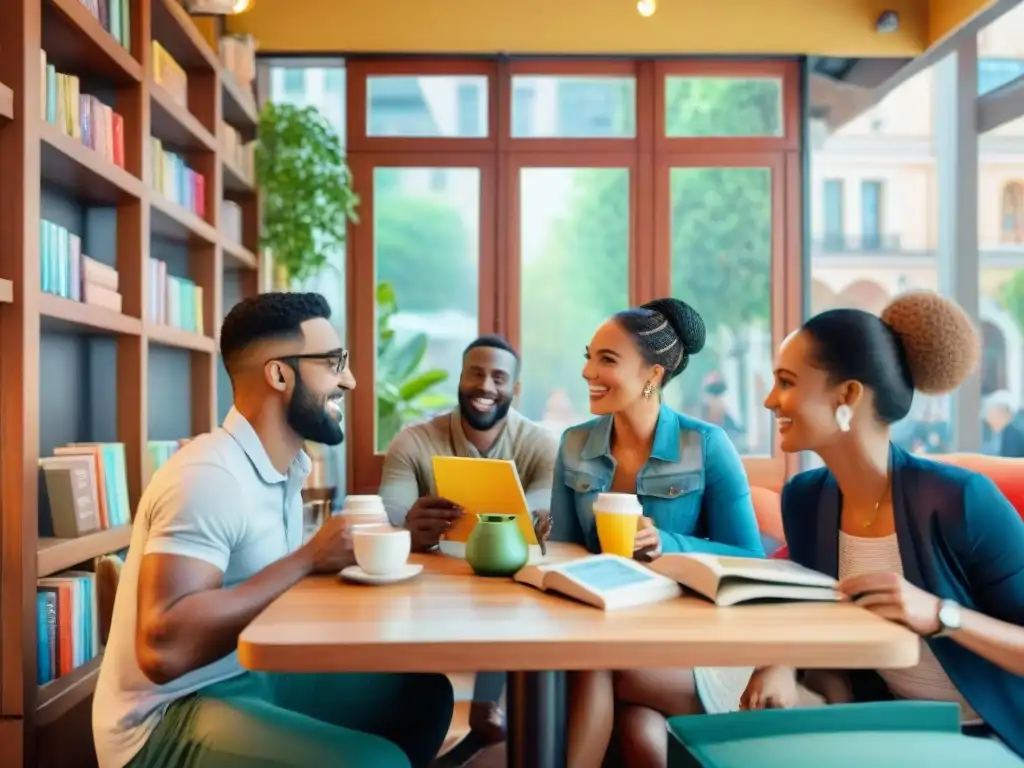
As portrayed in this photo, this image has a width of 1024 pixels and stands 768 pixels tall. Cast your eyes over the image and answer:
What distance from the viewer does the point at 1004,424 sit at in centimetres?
557

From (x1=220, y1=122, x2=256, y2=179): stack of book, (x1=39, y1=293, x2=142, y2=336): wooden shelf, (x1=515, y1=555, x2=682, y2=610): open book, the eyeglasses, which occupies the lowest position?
(x1=515, y1=555, x2=682, y2=610): open book

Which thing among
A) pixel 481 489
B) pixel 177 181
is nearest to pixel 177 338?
pixel 177 181

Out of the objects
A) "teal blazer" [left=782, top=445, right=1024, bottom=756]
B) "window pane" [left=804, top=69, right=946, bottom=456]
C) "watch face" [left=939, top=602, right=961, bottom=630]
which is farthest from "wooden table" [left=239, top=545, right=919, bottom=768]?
"window pane" [left=804, top=69, right=946, bottom=456]

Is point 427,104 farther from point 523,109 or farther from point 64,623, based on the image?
point 64,623

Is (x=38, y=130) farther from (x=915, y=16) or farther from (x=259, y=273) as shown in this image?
(x=915, y=16)

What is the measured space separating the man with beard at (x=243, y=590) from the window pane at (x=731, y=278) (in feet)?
10.6

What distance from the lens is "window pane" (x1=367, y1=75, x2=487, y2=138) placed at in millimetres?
4770

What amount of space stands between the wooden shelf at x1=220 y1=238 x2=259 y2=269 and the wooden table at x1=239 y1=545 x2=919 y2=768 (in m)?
2.91

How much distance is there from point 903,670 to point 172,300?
278 centimetres

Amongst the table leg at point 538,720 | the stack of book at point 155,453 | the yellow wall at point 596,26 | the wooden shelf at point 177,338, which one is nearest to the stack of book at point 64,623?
the stack of book at point 155,453

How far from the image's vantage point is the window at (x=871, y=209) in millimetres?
8062

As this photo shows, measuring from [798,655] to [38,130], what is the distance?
2.13m

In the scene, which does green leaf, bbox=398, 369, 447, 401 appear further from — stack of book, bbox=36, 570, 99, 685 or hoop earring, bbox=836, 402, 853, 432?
hoop earring, bbox=836, 402, 853, 432

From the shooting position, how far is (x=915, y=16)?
461 cm
